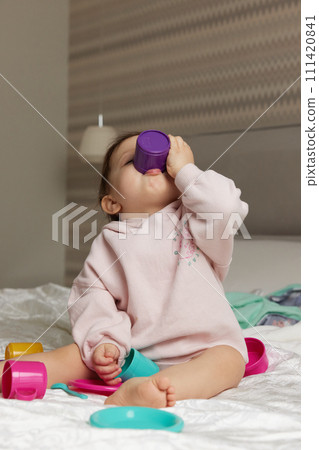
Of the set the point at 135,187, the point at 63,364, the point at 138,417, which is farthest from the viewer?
the point at 135,187

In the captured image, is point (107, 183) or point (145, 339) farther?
point (107, 183)

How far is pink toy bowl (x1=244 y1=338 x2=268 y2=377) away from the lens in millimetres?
868

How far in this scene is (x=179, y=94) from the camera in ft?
5.20

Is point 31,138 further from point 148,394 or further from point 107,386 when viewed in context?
point 148,394

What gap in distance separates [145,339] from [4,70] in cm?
132

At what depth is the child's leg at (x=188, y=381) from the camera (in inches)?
23.7

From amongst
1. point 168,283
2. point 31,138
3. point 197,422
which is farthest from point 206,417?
point 31,138

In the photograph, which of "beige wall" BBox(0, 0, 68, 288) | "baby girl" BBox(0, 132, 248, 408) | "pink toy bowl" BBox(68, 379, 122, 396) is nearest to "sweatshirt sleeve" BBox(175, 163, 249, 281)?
"baby girl" BBox(0, 132, 248, 408)

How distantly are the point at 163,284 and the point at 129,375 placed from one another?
0.16 metres

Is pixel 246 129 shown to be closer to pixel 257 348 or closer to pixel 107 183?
pixel 107 183

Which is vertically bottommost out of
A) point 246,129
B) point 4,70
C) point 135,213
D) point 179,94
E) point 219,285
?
point 219,285

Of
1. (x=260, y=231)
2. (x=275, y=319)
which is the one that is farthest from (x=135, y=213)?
(x=260, y=231)

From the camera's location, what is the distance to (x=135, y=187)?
0.91 meters

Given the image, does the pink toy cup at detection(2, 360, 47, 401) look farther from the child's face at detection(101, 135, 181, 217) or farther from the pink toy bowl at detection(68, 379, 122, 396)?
the child's face at detection(101, 135, 181, 217)
